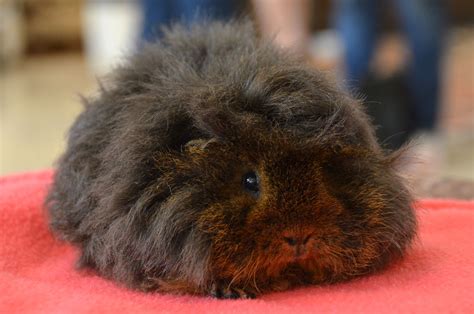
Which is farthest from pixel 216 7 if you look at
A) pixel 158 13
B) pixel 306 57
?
pixel 306 57

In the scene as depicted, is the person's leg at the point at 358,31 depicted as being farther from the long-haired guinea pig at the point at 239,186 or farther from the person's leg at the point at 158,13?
the long-haired guinea pig at the point at 239,186

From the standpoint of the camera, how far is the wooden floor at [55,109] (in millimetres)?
3451

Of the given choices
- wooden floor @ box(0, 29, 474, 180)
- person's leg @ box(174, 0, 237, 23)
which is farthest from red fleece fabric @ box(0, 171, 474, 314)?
person's leg @ box(174, 0, 237, 23)

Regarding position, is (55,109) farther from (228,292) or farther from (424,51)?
(228,292)

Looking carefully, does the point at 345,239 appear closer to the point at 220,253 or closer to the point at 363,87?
the point at 220,253

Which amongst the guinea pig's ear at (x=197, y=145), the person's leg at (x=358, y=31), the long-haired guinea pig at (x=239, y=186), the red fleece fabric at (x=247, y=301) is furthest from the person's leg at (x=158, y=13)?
the guinea pig's ear at (x=197, y=145)

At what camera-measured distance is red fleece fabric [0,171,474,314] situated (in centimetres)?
90

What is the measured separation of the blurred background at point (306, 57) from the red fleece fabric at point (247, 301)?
6.2 inches

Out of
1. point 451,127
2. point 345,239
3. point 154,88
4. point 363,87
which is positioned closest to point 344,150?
point 345,239

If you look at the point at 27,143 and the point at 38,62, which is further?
the point at 38,62

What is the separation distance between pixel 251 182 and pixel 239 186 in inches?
0.7

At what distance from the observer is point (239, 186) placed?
2.94 feet

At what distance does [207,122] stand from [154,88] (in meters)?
0.15

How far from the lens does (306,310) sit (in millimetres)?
888
